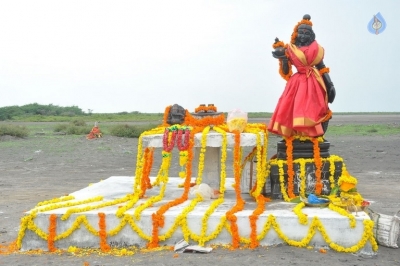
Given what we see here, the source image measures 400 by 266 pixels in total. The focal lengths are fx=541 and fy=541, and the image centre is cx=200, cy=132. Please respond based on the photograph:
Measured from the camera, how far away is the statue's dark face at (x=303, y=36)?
8.00 meters

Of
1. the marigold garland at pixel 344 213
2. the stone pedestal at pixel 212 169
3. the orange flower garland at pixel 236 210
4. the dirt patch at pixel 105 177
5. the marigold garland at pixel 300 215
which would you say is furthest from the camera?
the stone pedestal at pixel 212 169

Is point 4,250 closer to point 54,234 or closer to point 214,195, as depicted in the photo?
point 54,234

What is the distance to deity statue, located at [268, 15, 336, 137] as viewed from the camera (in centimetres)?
780

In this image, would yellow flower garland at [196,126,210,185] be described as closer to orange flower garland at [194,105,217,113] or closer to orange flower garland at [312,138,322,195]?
orange flower garland at [194,105,217,113]

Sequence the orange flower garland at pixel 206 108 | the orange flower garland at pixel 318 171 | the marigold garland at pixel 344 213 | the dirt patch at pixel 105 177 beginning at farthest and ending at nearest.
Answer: the orange flower garland at pixel 206 108 → the orange flower garland at pixel 318 171 → the marigold garland at pixel 344 213 → the dirt patch at pixel 105 177

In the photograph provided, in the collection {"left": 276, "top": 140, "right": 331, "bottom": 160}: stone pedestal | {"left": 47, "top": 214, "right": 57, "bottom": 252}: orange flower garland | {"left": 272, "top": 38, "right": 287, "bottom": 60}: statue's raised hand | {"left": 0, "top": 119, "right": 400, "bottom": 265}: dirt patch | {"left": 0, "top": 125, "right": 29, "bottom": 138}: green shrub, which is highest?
{"left": 272, "top": 38, "right": 287, "bottom": 60}: statue's raised hand

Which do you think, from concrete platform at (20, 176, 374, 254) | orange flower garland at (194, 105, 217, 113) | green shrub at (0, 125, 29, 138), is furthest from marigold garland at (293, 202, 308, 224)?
green shrub at (0, 125, 29, 138)

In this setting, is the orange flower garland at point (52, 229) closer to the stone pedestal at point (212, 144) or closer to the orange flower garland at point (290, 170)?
the stone pedestal at point (212, 144)

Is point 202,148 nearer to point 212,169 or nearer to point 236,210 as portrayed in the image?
point 212,169

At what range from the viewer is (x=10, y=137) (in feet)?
91.4

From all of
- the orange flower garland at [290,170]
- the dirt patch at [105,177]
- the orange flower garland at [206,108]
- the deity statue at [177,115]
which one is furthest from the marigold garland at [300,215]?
the deity statue at [177,115]

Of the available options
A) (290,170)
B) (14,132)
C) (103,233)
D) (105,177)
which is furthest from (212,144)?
(14,132)

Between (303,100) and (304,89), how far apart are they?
6.7 inches

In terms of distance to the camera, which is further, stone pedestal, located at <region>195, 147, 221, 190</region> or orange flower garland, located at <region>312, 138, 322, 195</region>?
stone pedestal, located at <region>195, 147, 221, 190</region>
